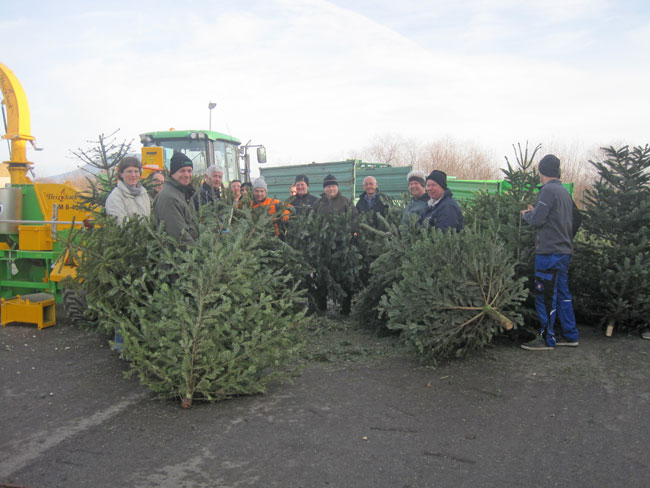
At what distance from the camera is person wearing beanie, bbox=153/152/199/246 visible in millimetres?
5074

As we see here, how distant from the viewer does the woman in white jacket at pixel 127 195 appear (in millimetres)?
5844

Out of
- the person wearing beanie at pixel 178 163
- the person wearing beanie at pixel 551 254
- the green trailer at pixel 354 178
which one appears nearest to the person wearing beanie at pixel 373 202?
the person wearing beanie at pixel 551 254

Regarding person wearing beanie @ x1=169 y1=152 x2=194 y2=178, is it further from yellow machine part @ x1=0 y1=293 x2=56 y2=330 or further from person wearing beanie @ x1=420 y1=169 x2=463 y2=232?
yellow machine part @ x1=0 y1=293 x2=56 y2=330

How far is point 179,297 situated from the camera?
4164 millimetres

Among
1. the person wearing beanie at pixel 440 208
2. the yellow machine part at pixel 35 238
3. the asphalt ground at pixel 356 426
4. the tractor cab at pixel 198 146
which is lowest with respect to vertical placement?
the asphalt ground at pixel 356 426

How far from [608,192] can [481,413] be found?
3378 mm

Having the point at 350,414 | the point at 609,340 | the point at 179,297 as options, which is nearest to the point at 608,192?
the point at 609,340

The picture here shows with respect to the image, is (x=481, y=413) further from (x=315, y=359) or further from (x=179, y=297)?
(x=179, y=297)

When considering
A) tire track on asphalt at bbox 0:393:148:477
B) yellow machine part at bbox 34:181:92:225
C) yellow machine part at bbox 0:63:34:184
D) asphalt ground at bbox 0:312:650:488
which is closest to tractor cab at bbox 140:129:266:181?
yellow machine part at bbox 0:63:34:184

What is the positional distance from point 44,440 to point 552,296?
15.4 feet

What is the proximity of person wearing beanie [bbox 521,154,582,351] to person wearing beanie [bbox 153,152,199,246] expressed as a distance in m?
3.39

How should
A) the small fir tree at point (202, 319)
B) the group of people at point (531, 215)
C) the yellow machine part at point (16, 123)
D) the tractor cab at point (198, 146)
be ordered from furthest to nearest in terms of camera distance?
the tractor cab at point (198, 146) < the yellow machine part at point (16, 123) < the group of people at point (531, 215) < the small fir tree at point (202, 319)

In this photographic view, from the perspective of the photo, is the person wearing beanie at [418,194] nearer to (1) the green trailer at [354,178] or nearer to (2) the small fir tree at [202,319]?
(2) the small fir tree at [202,319]

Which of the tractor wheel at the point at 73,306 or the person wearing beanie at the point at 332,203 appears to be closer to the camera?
the tractor wheel at the point at 73,306
